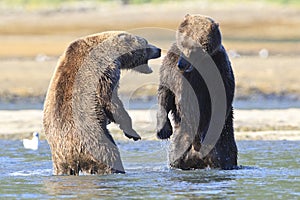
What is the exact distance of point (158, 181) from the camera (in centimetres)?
891

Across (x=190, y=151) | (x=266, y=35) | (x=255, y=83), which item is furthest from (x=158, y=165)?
(x=266, y=35)

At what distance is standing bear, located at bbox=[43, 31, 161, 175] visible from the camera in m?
8.77

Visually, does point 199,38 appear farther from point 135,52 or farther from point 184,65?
point 135,52

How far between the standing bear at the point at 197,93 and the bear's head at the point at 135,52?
53cm

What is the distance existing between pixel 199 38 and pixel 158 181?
4.63ft

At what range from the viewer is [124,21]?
138ft

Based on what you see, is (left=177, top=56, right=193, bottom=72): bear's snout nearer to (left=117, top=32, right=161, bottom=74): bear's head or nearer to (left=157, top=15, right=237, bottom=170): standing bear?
(left=157, top=15, right=237, bottom=170): standing bear

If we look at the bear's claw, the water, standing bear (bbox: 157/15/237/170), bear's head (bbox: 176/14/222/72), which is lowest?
the water

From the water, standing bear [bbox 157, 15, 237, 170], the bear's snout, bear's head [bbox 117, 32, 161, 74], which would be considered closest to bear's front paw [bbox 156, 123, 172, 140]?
standing bear [bbox 157, 15, 237, 170]

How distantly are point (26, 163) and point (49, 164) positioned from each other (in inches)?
10.8

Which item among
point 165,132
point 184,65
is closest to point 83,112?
point 165,132

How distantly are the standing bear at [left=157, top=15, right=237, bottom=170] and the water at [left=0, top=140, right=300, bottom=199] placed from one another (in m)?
0.29

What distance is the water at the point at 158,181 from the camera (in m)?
8.20

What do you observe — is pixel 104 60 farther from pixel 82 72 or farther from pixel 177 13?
pixel 177 13
